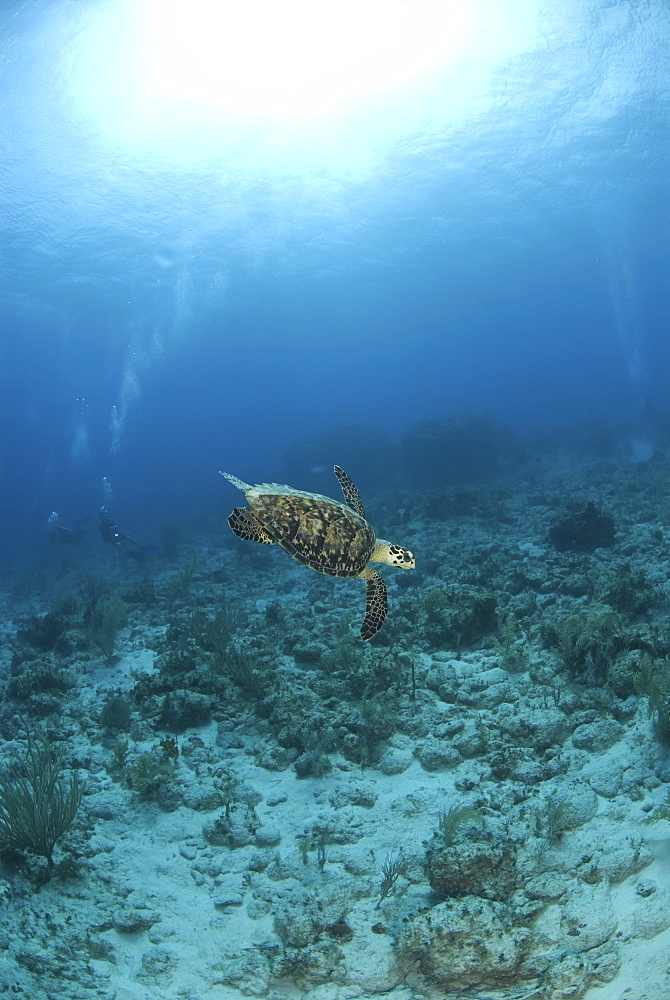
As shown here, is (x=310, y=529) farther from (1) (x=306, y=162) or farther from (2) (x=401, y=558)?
(1) (x=306, y=162)

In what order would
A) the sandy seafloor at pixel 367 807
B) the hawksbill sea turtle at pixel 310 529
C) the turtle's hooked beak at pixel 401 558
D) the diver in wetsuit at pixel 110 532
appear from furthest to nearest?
the diver in wetsuit at pixel 110 532
the turtle's hooked beak at pixel 401 558
the hawksbill sea turtle at pixel 310 529
the sandy seafloor at pixel 367 807

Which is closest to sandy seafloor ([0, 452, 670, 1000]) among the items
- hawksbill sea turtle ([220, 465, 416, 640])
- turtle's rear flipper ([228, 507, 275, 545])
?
hawksbill sea turtle ([220, 465, 416, 640])

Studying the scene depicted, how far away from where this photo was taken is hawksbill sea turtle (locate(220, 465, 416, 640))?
5676 mm

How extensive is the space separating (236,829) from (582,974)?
3.29 metres

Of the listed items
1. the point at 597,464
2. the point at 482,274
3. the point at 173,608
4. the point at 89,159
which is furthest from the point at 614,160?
the point at 173,608

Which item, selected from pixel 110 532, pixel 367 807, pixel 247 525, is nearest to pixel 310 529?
pixel 247 525

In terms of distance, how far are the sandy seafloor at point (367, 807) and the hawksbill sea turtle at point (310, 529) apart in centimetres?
190

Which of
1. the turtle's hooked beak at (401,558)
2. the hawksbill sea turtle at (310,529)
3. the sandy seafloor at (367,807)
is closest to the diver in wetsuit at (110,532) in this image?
the sandy seafloor at (367,807)

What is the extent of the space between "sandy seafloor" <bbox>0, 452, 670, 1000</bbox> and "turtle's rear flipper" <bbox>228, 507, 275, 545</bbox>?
2589mm

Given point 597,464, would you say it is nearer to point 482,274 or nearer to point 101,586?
point 101,586

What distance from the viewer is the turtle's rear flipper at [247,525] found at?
568cm

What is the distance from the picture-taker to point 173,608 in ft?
42.1

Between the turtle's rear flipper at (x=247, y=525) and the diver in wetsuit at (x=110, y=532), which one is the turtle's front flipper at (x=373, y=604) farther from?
the diver in wetsuit at (x=110, y=532)

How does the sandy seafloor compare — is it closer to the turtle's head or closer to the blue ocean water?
the turtle's head
